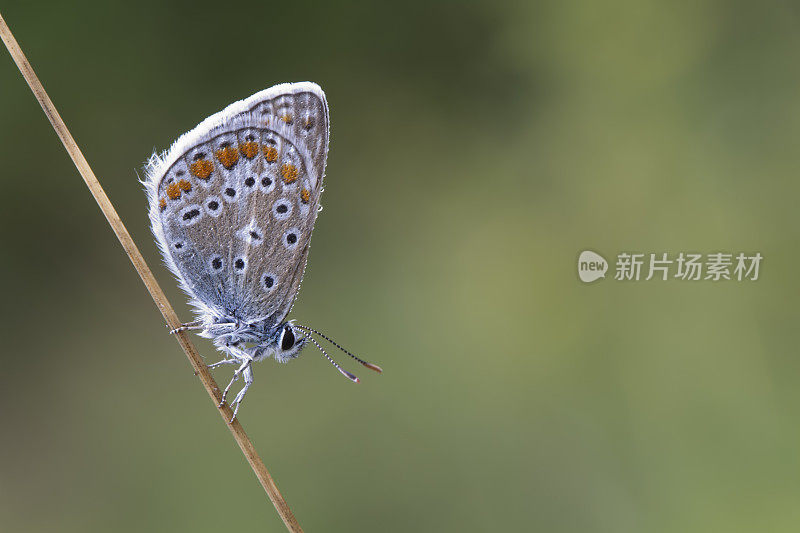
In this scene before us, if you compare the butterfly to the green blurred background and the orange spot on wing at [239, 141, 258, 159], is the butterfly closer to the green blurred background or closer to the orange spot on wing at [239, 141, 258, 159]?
the orange spot on wing at [239, 141, 258, 159]

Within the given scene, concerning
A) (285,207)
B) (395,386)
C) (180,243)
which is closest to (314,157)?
(285,207)

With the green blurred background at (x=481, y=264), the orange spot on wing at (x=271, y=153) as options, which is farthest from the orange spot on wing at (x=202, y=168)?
the green blurred background at (x=481, y=264)

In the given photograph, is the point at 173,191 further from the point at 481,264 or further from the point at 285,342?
the point at 481,264

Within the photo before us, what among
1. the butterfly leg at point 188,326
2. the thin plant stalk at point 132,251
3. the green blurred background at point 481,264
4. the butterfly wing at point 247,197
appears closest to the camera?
the thin plant stalk at point 132,251

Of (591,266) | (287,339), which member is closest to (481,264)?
(591,266)

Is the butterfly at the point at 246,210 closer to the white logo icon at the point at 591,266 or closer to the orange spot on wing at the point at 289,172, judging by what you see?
the orange spot on wing at the point at 289,172

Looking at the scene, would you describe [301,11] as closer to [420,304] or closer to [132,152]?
[132,152]
